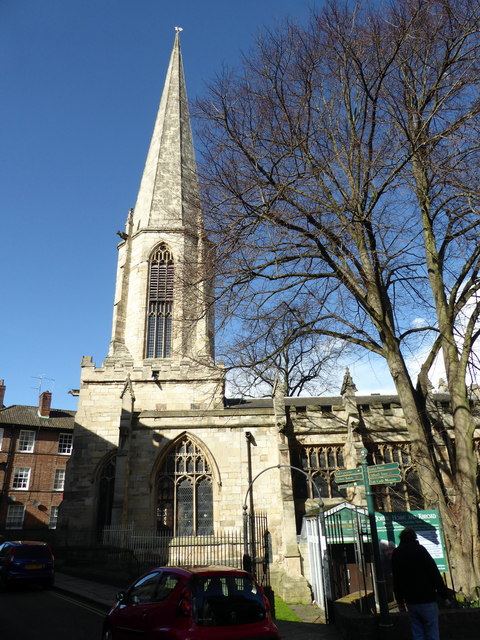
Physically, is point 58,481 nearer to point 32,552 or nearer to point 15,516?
point 15,516

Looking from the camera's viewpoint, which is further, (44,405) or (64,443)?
(44,405)

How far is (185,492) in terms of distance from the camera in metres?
16.7

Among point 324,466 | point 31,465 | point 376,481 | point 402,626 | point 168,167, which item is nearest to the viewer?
point 402,626

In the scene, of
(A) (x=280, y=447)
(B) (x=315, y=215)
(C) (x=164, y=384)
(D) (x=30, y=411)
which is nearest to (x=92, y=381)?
(C) (x=164, y=384)

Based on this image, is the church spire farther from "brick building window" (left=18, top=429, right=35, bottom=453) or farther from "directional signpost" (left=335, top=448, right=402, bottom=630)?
"directional signpost" (left=335, top=448, right=402, bottom=630)

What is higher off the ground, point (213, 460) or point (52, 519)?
point (213, 460)

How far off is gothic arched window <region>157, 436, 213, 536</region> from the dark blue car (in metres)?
4.49

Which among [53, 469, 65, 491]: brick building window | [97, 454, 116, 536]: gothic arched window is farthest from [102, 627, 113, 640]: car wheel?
[53, 469, 65, 491]: brick building window

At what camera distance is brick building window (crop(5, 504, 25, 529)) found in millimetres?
30531

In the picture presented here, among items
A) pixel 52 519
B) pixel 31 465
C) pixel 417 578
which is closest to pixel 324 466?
Result: pixel 417 578

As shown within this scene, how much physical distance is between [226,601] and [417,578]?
219cm

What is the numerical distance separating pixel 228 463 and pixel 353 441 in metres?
4.64

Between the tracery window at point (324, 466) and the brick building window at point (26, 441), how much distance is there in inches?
966

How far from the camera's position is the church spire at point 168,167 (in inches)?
1083
